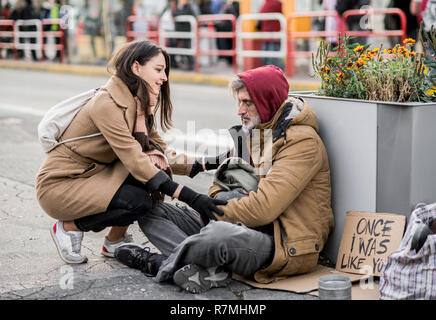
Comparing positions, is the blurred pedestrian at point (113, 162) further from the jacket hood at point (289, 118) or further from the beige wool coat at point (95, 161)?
the jacket hood at point (289, 118)

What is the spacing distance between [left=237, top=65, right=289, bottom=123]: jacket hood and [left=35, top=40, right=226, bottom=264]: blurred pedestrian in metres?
0.57

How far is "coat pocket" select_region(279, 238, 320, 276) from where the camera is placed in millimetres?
3605

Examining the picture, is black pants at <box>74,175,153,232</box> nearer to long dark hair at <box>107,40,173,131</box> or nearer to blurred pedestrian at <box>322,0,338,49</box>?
long dark hair at <box>107,40,173,131</box>

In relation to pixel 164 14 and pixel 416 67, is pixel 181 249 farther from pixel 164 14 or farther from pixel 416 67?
pixel 164 14

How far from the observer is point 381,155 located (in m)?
3.64

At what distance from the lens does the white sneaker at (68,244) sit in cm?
404

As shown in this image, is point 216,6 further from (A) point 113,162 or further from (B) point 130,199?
(B) point 130,199

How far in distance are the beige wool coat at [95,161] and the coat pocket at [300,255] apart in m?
0.82

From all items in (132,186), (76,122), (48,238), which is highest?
(76,122)

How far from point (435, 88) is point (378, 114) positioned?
43 cm

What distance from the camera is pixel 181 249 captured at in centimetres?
357

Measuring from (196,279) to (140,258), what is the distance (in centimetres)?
48

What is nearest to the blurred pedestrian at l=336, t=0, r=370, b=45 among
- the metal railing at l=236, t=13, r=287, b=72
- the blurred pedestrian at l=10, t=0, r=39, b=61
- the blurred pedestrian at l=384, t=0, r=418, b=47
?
the blurred pedestrian at l=384, t=0, r=418, b=47
